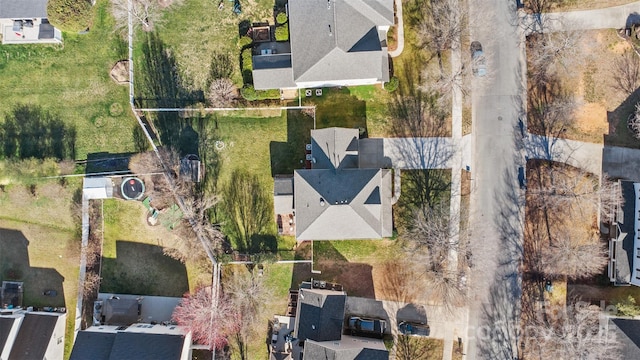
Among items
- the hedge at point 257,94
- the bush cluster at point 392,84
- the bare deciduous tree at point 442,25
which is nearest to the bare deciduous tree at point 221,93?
the hedge at point 257,94

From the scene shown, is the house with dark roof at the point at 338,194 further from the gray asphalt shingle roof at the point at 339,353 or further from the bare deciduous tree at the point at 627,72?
the bare deciduous tree at the point at 627,72

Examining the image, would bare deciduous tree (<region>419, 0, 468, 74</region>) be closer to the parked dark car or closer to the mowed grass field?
the parked dark car

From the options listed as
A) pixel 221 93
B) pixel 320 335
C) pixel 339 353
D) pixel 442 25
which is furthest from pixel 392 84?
pixel 339 353

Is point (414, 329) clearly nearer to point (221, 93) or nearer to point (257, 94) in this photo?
point (257, 94)

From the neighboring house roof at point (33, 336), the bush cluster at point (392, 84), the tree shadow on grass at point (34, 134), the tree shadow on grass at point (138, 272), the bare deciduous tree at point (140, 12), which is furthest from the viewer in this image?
the tree shadow on grass at point (34, 134)

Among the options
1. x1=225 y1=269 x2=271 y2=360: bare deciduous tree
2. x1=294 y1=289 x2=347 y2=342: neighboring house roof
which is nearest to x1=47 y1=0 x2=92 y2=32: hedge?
x1=225 y1=269 x2=271 y2=360: bare deciduous tree

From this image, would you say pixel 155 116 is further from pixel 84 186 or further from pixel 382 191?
pixel 382 191
